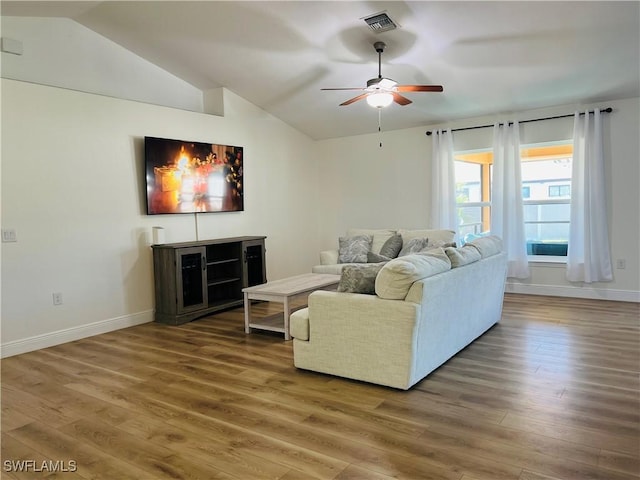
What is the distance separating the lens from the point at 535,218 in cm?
623

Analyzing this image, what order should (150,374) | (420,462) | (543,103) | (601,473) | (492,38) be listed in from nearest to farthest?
(601,473)
(420,462)
(150,374)
(492,38)
(543,103)

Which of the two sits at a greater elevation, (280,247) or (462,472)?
(280,247)

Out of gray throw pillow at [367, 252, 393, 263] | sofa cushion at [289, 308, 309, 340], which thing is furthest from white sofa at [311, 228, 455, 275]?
sofa cushion at [289, 308, 309, 340]

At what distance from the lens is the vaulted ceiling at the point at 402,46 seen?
3939 millimetres

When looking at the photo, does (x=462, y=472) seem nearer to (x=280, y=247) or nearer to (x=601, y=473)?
(x=601, y=473)

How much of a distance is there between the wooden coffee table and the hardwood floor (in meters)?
0.29

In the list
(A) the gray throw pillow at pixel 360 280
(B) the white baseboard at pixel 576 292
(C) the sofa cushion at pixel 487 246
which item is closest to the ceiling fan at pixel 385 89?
(C) the sofa cushion at pixel 487 246

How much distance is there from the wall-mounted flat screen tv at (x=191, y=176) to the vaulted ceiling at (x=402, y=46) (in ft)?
3.22

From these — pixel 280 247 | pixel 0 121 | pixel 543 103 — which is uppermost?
pixel 543 103

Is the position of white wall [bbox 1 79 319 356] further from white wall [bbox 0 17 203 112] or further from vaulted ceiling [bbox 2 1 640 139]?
vaulted ceiling [bbox 2 1 640 139]

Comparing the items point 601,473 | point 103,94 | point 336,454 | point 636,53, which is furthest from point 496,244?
point 103,94

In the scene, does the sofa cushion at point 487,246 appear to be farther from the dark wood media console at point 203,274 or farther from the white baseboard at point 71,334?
the white baseboard at point 71,334

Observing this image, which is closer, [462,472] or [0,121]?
[462,472]

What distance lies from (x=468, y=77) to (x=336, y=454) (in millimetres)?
4423
